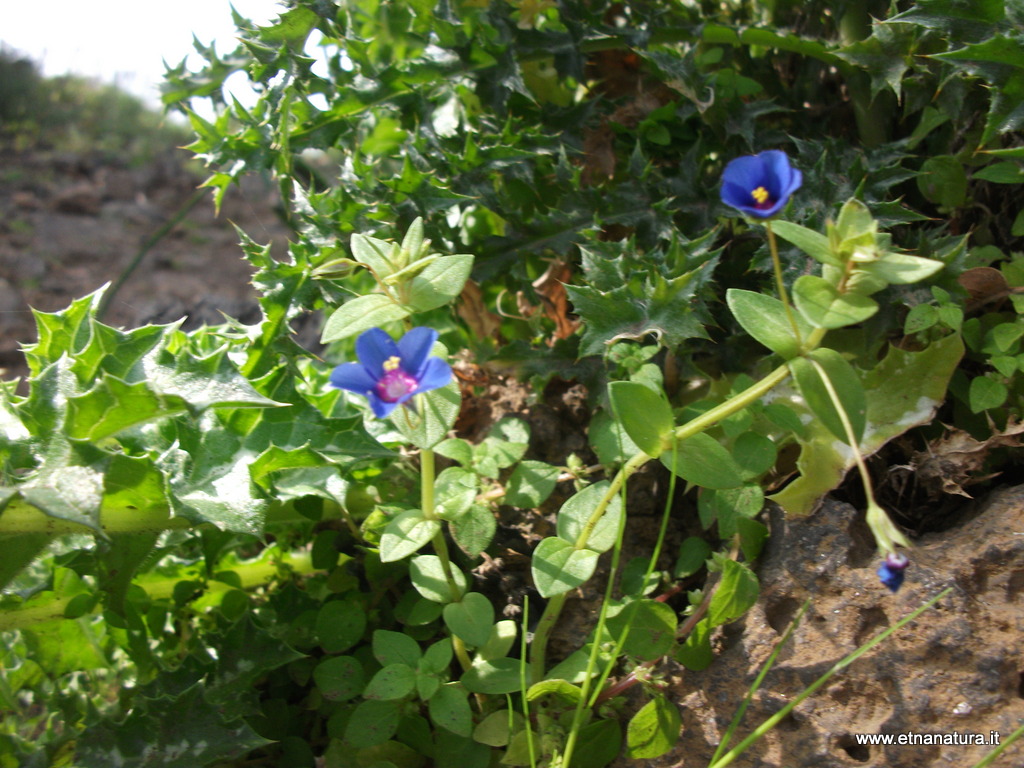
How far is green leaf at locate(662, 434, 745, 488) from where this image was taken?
51.1 inches

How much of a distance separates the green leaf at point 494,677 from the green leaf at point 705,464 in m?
0.46

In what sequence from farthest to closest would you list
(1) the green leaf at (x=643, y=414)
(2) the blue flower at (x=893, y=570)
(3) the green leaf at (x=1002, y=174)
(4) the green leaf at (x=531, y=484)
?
(3) the green leaf at (x=1002, y=174), (4) the green leaf at (x=531, y=484), (1) the green leaf at (x=643, y=414), (2) the blue flower at (x=893, y=570)

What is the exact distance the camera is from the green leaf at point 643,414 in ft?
4.10

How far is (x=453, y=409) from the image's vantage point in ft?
4.30

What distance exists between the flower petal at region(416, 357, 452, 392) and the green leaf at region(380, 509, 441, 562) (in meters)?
0.33

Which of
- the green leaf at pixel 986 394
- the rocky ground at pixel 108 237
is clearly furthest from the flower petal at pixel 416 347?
the rocky ground at pixel 108 237

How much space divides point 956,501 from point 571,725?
0.87 m

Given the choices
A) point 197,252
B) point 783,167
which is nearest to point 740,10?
point 783,167

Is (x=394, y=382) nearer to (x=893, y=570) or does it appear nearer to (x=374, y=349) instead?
(x=374, y=349)

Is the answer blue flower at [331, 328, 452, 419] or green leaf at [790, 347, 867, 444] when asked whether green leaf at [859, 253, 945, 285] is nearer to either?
green leaf at [790, 347, 867, 444]

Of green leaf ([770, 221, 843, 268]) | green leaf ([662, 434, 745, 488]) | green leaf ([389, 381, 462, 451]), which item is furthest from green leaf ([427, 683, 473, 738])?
green leaf ([770, 221, 843, 268])

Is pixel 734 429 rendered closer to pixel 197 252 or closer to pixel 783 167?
pixel 783 167

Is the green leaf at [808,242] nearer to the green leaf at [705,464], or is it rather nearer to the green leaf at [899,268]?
the green leaf at [899,268]

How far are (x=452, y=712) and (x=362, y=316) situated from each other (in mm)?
701
